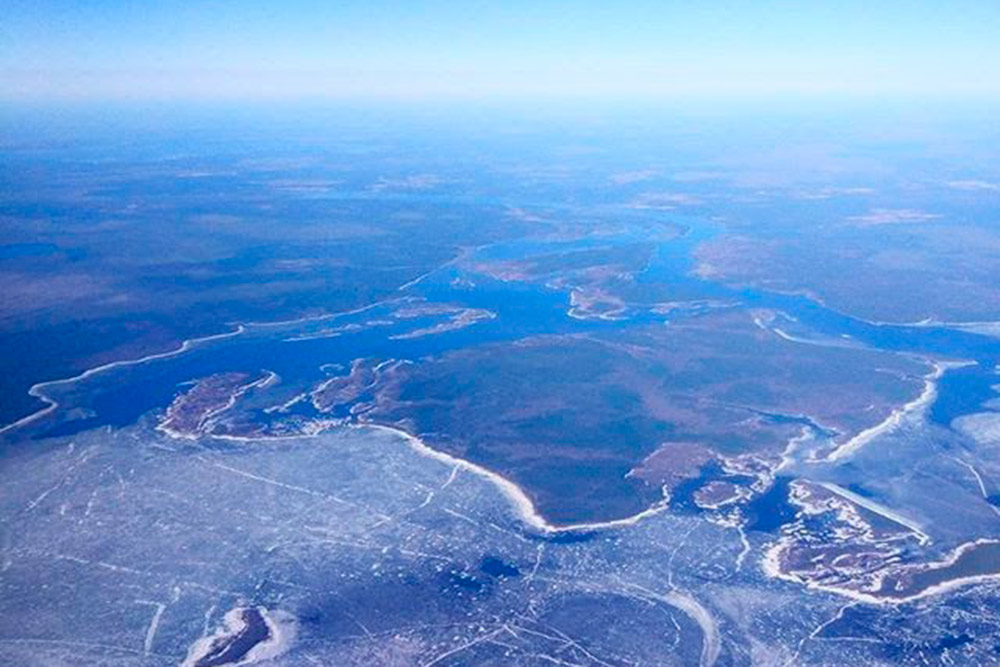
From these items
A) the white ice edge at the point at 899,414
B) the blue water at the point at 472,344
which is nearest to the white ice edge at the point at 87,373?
the blue water at the point at 472,344

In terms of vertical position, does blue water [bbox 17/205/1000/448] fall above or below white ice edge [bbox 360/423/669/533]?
below

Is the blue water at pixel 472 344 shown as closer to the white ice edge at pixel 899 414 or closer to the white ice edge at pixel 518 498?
the white ice edge at pixel 899 414

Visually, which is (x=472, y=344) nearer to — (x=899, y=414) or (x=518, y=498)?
(x=518, y=498)

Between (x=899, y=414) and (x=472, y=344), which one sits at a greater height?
(x=899, y=414)

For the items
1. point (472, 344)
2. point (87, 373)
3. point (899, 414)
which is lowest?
point (472, 344)

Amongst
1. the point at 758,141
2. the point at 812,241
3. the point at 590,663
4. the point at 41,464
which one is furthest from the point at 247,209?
the point at 758,141

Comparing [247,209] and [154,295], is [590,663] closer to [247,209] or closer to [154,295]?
[154,295]

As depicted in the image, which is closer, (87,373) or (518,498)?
(518,498)

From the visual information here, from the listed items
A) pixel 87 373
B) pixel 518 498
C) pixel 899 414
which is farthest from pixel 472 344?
pixel 899 414

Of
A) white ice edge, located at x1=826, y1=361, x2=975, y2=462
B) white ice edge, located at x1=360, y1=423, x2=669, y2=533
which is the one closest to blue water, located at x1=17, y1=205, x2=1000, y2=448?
white ice edge, located at x1=826, y1=361, x2=975, y2=462

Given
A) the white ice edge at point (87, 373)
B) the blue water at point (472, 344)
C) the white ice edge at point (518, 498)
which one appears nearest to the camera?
the white ice edge at point (518, 498)

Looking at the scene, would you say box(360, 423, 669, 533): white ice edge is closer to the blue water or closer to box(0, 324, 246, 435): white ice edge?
the blue water
